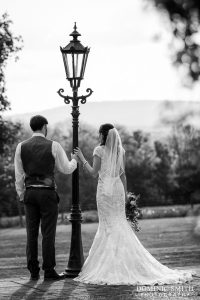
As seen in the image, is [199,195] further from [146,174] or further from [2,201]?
[146,174]

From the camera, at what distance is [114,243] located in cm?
994

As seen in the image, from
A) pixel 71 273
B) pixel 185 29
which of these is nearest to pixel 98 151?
pixel 71 273

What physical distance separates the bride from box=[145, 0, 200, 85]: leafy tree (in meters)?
7.19

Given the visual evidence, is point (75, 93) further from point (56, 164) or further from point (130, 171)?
point (130, 171)

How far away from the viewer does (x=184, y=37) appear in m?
2.01

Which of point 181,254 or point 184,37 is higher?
point 184,37

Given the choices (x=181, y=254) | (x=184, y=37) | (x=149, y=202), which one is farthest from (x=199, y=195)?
(x=149, y=202)

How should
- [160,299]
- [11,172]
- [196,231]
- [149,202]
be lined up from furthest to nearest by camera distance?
[149,202] → [11,172] → [160,299] → [196,231]

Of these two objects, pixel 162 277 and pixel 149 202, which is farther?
pixel 149 202

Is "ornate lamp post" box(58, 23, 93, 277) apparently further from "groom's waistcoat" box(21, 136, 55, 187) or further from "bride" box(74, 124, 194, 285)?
"groom's waistcoat" box(21, 136, 55, 187)

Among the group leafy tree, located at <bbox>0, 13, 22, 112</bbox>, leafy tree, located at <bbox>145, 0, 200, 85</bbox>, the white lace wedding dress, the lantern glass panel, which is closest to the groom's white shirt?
the white lace wedding dress

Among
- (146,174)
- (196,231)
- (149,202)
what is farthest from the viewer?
(146,174)

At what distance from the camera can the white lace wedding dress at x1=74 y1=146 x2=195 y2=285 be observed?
30.3 feet

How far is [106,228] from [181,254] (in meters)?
4.45
